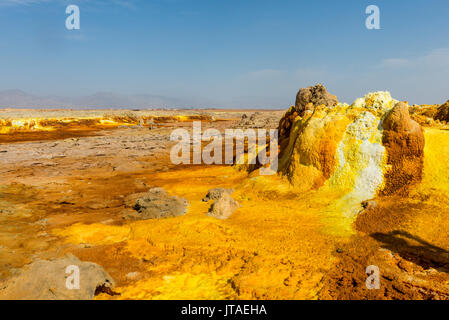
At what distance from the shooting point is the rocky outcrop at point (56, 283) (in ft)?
16.4

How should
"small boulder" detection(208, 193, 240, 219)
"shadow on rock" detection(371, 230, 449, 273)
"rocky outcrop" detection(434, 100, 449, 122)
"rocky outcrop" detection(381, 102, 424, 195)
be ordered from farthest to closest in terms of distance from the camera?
1. "rocky outcrop" detection(434, 100, 449, 122)
2. "small boulder" detection(208, 193, 240, 219)
3. "rocky outcrop" detection(381, 102, 424, 195)
4. "shadow on rock" detection(371, 230, 449, 273)

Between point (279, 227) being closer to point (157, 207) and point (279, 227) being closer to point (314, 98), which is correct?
point (157, 207)

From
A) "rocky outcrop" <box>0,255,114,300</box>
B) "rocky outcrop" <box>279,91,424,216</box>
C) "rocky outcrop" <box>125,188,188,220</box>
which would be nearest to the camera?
"rocky outcrop" <box>0,255,114,300</box>

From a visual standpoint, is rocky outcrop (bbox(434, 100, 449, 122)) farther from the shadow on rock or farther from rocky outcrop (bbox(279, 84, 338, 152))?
the shadow on rock

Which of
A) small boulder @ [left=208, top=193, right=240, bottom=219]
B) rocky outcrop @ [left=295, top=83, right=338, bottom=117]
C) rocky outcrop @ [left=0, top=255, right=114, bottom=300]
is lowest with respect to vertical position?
rocky outcrop @ [left=0, top=255, right=114, bottom=300]

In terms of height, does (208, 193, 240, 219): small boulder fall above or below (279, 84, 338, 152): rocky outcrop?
below

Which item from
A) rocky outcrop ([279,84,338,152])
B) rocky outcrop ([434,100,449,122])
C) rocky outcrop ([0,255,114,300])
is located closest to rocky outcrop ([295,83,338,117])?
rocky outcrop ([279,84,338,152])

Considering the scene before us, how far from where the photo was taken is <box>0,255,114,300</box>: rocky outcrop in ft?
16.4

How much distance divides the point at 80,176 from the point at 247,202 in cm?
986

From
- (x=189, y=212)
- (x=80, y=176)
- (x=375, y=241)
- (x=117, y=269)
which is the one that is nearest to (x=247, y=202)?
(x=189, y=212)

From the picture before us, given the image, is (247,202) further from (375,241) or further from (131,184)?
(131,184)

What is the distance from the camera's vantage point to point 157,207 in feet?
32.6

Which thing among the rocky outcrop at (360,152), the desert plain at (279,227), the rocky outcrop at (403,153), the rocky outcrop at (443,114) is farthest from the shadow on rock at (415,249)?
the rocky outcrop at (443,114)

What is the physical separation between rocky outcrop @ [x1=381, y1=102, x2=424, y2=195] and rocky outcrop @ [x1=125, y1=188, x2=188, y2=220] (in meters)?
6.38
